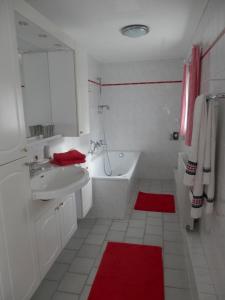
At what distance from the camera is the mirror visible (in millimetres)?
2011

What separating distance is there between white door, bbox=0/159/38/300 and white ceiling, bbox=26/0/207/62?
149 cm

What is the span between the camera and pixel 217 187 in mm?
1548

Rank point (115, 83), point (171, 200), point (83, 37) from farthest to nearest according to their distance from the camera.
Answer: point (115, 83), point (171, 200), point (83, 37)

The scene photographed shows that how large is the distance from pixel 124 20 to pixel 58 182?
1.77m

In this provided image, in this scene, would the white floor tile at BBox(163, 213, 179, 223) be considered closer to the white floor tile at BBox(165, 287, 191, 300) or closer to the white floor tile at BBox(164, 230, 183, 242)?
the white floor tile at BBox(164, 230, 183, 242)

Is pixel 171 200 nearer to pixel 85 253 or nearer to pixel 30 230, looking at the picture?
pixel 85 253

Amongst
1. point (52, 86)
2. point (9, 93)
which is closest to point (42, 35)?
point (52, 86)

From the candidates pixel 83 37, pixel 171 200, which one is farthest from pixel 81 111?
pixel 171 200

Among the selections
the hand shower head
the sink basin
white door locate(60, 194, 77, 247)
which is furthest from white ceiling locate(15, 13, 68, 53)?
the hand shower head

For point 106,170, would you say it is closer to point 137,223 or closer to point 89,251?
point 137,223

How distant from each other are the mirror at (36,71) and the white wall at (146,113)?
216cm

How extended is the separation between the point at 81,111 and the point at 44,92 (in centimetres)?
46

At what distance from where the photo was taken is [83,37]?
2816 mm

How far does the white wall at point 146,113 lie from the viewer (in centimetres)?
425
